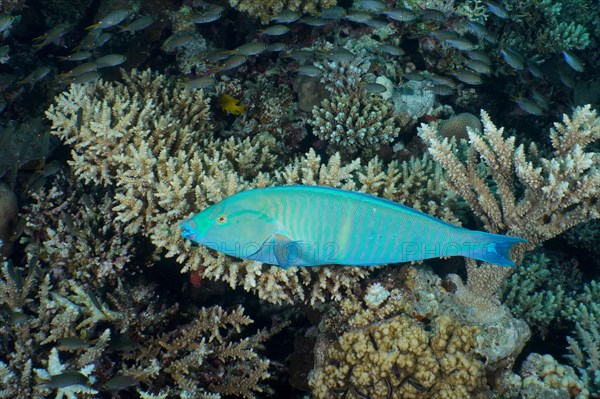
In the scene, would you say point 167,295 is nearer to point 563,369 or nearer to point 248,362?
point 248,362

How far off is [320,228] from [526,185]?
2.20m

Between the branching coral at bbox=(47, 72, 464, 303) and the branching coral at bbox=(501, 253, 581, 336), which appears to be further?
the branching coral at bbox=(501, 253, 581, 336)

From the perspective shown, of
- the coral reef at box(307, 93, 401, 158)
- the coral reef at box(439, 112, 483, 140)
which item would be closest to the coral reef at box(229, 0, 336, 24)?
the coral reef at box(307, 93, 401, 158)

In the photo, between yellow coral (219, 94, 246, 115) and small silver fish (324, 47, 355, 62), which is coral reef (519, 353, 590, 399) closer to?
small silver fish (324, 47, 355, 62)

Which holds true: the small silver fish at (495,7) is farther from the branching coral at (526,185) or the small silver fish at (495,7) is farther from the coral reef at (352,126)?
the branching coral at (526,185)

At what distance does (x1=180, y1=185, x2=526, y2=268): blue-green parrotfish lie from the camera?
1.92 metres

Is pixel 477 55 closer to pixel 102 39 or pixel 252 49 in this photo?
pixel 252 49

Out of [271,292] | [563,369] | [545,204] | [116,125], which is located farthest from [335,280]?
[116,125]

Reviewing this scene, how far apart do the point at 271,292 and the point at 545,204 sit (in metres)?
2.36

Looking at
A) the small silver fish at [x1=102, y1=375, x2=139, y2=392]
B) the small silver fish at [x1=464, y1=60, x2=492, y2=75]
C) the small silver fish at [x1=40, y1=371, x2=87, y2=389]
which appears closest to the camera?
the small silver fish at [x1=40, y1=371, x2=87, y2=389]

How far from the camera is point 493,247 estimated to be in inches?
77.3

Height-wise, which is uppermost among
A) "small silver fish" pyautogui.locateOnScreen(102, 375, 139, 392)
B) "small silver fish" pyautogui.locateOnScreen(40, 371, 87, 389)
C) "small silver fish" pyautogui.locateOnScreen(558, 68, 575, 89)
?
"small silver fish" pyautogui.locateOnScreen(558, 68, 575, 89)

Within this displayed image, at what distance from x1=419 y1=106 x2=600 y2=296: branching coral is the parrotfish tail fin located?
1.36 metres

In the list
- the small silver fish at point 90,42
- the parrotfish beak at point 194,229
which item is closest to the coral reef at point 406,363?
the parrotfish beak at point 194,229
